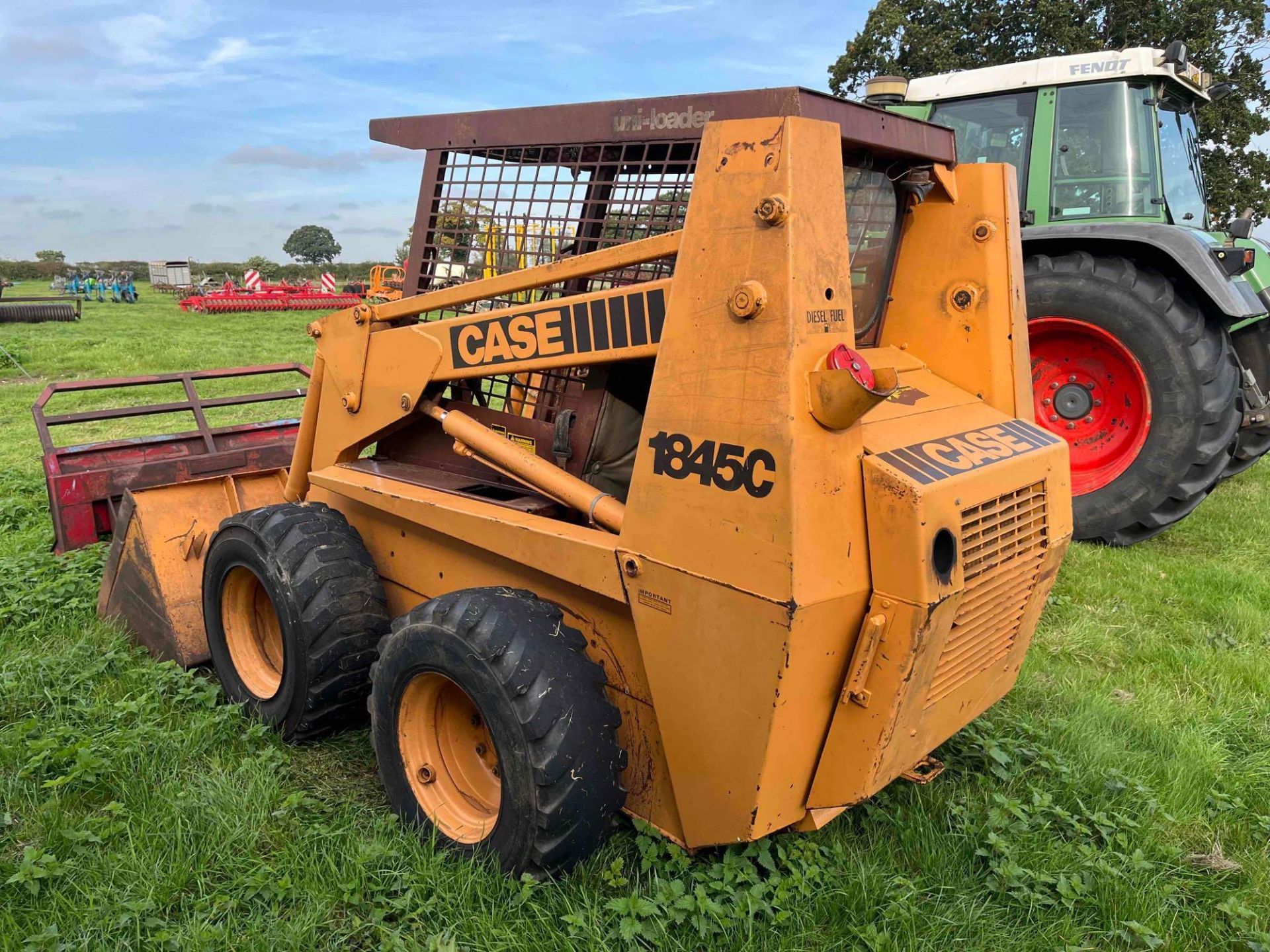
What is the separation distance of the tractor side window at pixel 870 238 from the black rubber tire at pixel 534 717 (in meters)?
1.28

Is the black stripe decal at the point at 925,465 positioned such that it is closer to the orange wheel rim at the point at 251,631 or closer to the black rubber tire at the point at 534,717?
the black rubber tire at the point at 534,717

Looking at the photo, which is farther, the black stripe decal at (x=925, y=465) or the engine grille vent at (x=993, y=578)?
the engine grille vent at (x=993, y=578)

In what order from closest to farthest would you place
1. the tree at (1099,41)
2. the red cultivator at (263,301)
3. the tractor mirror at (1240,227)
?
1. the tractor mirror at (1240,227)
2. the tree at (1099,41)
3. the red cultivator at (263,301)

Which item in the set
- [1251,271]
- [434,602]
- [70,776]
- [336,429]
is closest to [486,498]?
[434,602]

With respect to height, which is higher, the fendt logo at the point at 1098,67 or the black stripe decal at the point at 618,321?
the fendt logo at the point at 1098,67

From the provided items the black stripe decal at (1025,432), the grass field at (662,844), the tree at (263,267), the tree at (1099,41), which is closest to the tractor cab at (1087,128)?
the grass field at (662,844)

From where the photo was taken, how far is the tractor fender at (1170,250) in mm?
4953

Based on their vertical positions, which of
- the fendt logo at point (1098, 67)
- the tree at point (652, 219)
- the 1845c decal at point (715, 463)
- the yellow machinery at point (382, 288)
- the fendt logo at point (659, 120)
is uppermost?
the fendt logo at point (1098, 67)

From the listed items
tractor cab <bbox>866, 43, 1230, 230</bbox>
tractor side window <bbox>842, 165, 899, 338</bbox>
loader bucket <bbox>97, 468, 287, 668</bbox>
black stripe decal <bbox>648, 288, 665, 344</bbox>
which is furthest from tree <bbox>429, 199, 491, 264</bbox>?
tractor cab <bbox>866, 43, 1230, 230</bbox>

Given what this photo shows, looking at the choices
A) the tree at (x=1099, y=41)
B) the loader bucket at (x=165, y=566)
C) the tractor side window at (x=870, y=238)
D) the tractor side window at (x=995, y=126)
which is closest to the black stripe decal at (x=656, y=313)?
the tractor side window at (x=870, y=238)

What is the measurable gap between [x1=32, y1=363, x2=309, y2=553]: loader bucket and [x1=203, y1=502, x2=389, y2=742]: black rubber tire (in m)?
1.21

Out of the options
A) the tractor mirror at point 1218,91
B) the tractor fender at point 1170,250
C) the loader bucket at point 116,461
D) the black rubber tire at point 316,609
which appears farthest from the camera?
the tractor mirror at point 1218,91

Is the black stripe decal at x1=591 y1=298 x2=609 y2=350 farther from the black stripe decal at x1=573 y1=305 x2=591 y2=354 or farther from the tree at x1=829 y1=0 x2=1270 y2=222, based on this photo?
the tree at x1=829 y1=0 x2=1270 y2=222

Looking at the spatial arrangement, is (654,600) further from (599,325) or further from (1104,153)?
(1104,153)
